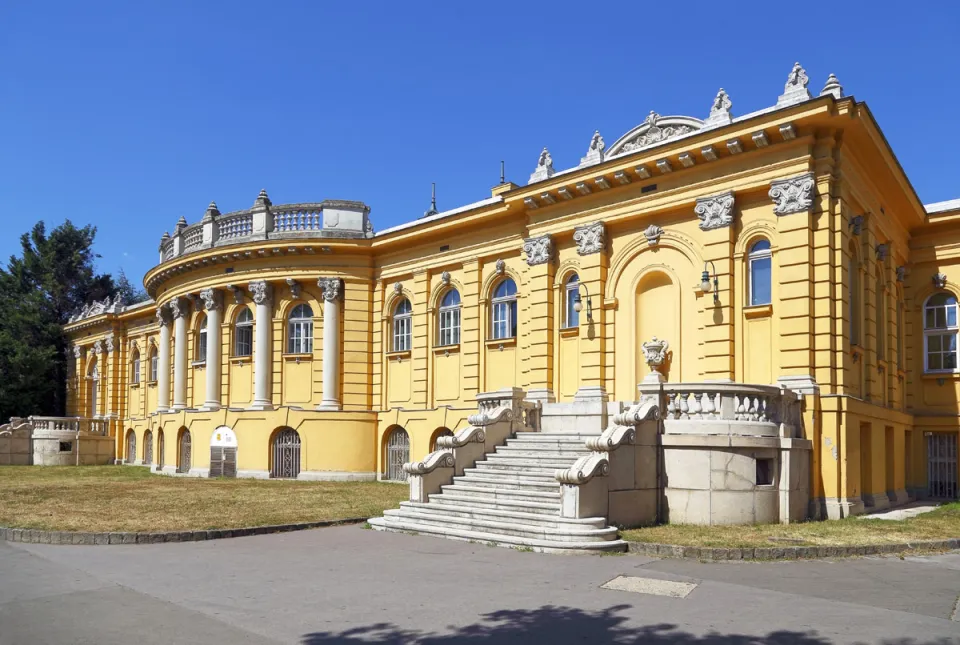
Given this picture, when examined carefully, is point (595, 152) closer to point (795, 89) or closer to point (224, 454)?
point (795, 89)

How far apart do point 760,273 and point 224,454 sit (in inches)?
760

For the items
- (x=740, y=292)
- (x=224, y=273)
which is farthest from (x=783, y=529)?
(x=224, y=273)

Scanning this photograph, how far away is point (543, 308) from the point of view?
22.4 m

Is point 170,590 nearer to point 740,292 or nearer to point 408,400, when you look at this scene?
point 740,292

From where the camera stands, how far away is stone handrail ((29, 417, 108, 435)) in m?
42.2

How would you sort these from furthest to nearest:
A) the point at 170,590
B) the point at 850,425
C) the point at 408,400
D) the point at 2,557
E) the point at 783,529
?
the point at 408,400, the point at 850,425, the point at 783,529, the point at 2,557, the point at 170,590

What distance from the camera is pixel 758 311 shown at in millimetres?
18438

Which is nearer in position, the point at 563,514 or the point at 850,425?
the point at 563,514

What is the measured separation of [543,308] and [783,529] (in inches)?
365

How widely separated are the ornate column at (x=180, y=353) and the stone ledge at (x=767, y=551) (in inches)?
955

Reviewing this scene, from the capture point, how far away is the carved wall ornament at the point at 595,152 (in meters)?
21.6

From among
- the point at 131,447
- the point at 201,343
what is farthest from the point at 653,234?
the point at 131,447

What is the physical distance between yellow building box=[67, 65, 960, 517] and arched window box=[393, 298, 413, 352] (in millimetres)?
86

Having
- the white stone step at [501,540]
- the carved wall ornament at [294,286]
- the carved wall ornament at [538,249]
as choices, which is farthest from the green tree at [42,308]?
the white stone step at [501,540]
